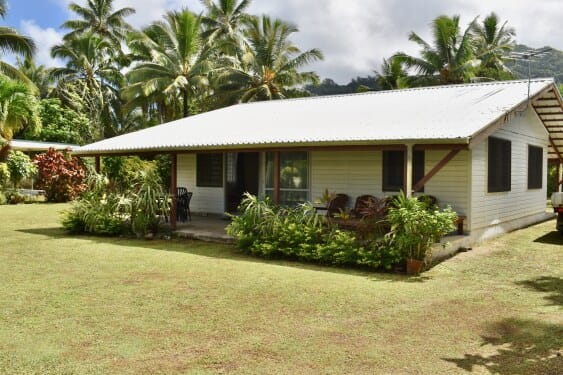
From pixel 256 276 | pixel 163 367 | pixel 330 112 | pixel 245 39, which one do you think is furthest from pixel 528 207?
pixel 245 39

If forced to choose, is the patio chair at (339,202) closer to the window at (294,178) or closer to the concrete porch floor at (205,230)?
the window at (294,178)

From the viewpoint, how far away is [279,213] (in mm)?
9875

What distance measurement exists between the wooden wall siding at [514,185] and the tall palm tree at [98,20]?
31979mm

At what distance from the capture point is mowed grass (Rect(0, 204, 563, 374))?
4.28 meters

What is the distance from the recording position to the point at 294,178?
13.2m

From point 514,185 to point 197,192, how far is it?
909 cm

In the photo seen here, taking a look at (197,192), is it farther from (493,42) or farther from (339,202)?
(493,42)

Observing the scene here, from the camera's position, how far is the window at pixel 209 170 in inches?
599

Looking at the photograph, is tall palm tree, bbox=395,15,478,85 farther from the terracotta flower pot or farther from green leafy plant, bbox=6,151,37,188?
the terracotta flower pot

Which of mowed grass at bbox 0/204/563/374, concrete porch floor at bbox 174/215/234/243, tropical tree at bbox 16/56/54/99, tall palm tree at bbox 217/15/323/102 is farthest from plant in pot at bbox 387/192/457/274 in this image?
tropical tree at bbox 16/56/54/99

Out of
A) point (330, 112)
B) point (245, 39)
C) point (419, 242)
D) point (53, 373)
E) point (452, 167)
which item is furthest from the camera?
point (245, 39)

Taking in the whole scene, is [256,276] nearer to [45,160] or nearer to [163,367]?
[163,367]

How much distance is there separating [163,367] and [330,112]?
10.1 metres

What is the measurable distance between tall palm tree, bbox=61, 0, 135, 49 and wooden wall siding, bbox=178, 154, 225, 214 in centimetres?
2555
